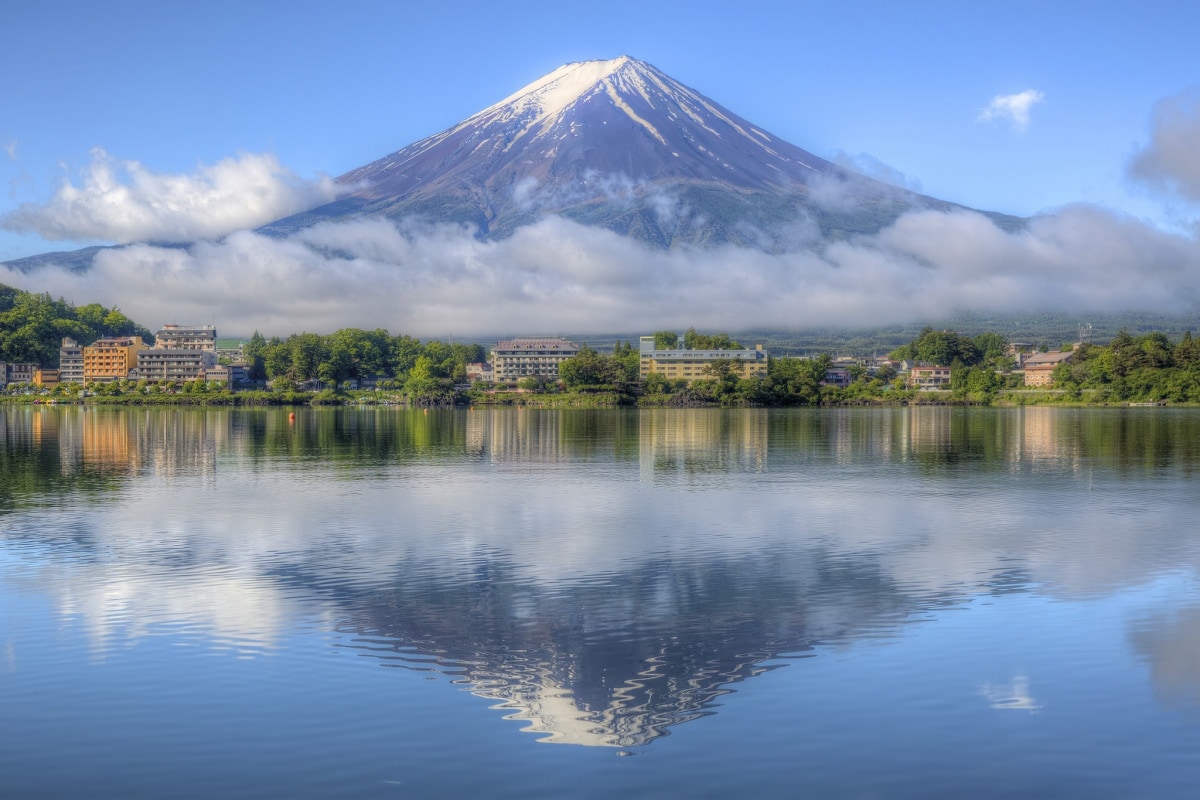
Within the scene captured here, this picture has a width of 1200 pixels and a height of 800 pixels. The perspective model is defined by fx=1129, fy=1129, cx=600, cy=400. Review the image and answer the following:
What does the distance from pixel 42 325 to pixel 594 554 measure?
141 m

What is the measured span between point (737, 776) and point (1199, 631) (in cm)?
582

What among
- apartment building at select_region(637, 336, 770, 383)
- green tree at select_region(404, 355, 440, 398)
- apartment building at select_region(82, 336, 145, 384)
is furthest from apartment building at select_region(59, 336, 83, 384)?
apartment building at select_region(637, 336, 770, 383)

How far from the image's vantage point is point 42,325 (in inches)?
5438

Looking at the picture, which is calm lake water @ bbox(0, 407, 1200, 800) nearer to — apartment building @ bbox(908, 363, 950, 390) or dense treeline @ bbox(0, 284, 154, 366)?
apartment building @ bbox(908, 363, 950, 390)

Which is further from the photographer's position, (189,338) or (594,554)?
(189,338)

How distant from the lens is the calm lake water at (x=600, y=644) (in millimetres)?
6988

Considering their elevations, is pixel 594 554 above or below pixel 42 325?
below

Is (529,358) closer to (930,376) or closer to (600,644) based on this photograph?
(930,376)

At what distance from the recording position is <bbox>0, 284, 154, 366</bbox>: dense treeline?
135 m

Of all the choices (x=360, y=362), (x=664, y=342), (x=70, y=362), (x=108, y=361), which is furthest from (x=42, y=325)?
(x=664, y=342)

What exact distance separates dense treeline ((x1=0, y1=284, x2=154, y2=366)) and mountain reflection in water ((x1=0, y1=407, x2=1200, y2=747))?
11719 cm

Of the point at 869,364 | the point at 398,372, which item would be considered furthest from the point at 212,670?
the point at 869,364

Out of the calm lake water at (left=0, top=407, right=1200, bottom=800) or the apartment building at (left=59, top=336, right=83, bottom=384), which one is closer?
the calm lake water at (left=0, top=407, right=1200, bottom=800)

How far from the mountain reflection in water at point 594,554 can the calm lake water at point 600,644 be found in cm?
7
